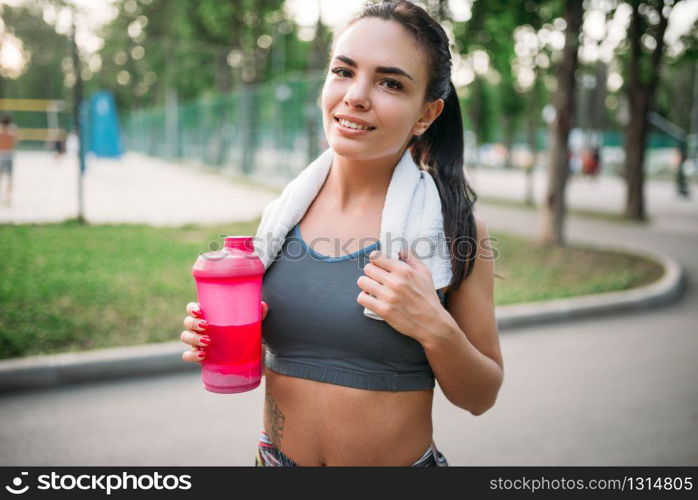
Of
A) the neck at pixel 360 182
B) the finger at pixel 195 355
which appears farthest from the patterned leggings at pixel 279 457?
the neck at pixel 360 182

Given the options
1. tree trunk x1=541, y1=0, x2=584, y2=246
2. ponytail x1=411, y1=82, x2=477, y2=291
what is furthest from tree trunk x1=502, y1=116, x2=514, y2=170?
ponytail x1=411, y1=82, x2=477, y2=291

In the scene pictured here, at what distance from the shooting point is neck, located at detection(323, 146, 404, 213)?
161 cm

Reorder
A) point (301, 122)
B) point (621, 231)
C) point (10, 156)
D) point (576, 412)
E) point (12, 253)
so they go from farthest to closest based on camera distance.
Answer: point (301, 122) → point (10, 156) → point (621, 231) → point (12, 253) → point (576, 412)

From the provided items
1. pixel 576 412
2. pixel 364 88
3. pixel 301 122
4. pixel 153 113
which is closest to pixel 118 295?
pixel 576 412

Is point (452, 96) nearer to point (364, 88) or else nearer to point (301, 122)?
point (364, 88)

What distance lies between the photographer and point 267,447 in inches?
66.0

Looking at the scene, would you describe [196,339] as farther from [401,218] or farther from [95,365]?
[95,365]

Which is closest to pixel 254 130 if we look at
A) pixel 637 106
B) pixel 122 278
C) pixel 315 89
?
pixel 315 89

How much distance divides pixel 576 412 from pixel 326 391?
3396 mm

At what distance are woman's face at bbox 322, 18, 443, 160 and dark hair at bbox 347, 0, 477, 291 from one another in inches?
1.4

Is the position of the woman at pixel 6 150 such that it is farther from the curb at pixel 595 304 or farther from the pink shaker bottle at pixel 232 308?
the pink shaker bottle at pixel 232 308
